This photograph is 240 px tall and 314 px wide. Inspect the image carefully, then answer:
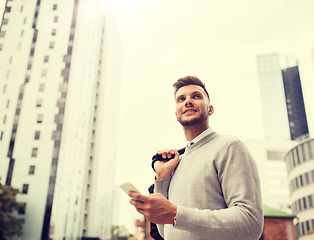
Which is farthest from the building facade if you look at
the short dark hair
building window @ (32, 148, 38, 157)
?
the short dark hair

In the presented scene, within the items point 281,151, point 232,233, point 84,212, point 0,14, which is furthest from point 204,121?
point 281,151

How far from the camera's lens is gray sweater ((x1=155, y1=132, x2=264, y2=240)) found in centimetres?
112

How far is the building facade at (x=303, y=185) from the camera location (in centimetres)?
3234

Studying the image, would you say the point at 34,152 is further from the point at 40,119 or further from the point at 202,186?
the point at 202,186

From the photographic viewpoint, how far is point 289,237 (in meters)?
16.6

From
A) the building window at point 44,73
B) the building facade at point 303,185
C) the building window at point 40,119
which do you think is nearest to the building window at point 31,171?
the building window at point 40,119

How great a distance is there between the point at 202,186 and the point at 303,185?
37957 millimetres

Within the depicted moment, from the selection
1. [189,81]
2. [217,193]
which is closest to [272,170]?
[189,81]

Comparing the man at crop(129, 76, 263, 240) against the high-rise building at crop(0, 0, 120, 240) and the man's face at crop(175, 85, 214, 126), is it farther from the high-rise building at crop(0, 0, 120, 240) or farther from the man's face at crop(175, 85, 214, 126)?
the high-rise building at crop(0, 0, 120, 240)

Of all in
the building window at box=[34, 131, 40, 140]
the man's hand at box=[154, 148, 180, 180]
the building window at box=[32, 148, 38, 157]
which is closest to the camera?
the man's hand at box=[154, 148, 180, 180]

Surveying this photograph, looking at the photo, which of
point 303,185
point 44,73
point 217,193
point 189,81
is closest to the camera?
point 217,193

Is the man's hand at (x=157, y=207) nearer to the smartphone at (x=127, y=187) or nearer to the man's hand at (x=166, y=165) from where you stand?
the smartphone at (x=127, y=187)

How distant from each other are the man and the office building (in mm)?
78371

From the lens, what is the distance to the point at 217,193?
4.39 ft
